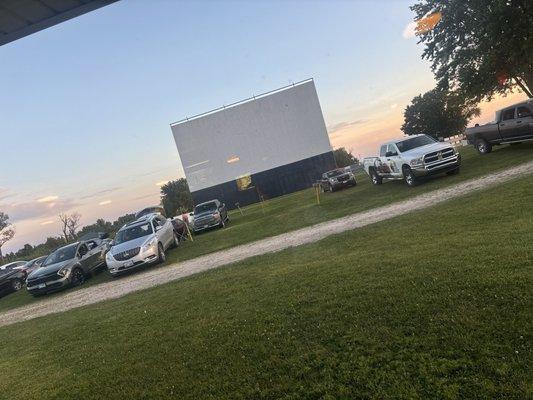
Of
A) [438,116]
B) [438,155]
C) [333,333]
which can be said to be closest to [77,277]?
[333,333]

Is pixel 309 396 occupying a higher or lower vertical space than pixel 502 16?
lower

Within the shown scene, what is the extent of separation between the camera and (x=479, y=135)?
20.5m

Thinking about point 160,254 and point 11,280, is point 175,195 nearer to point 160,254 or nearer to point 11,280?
point 11,280

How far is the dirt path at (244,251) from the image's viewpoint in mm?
12242

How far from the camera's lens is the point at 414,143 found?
18641mm

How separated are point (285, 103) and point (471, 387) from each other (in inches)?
1538

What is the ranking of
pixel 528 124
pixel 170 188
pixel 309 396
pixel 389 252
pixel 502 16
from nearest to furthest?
pixel 309 396 → pixel 389 252 → pixel 528 124 → pixel 502 16 → pixel 170 188

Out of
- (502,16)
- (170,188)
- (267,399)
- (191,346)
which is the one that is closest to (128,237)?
(191,346)

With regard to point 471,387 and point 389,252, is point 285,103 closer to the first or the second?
point 389,252

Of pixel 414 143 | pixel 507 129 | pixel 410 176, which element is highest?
pixel 414 143

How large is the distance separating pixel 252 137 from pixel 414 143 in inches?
966

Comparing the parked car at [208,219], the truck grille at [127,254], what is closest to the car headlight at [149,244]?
the truck grille at [127,254]

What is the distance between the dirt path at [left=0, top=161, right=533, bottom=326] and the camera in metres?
12.2

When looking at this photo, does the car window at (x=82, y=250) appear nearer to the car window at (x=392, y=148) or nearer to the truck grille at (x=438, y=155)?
the car window at (x=392, y=148)
